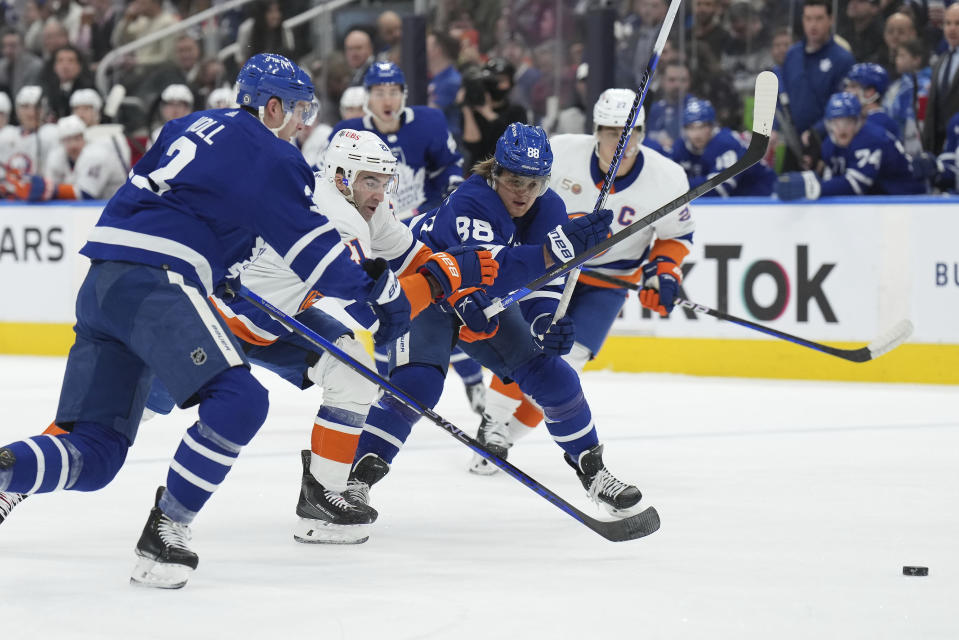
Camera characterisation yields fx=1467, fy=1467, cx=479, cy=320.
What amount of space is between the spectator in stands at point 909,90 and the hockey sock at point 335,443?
163 inches

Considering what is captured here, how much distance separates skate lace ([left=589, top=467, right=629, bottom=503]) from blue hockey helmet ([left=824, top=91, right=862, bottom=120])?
3524 millimetres

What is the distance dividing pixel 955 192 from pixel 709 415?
1.82 metres

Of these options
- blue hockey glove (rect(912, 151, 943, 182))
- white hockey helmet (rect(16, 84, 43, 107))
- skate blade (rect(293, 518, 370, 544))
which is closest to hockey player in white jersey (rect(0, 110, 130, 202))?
white hockey helmet (rect(16, 84, 43, 107))

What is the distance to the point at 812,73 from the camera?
22.8 ft

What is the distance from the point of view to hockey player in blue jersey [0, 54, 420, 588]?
283 cm

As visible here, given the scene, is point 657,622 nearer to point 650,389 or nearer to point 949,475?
point 949,475

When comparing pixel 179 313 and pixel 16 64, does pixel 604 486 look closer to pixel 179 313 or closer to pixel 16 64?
pixel 179 313

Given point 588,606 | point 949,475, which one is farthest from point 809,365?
point 588,606

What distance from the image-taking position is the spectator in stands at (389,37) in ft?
26.5

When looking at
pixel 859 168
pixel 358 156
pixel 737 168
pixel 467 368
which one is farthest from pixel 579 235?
pixel 859 168

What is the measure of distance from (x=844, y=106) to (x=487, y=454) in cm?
396

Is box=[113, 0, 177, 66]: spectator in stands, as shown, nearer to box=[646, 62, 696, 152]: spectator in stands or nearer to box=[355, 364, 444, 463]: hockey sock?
box=[646, 62, 696, 152]: spectator in stands

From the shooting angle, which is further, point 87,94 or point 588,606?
point 87,94

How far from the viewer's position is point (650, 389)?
21.4ft
